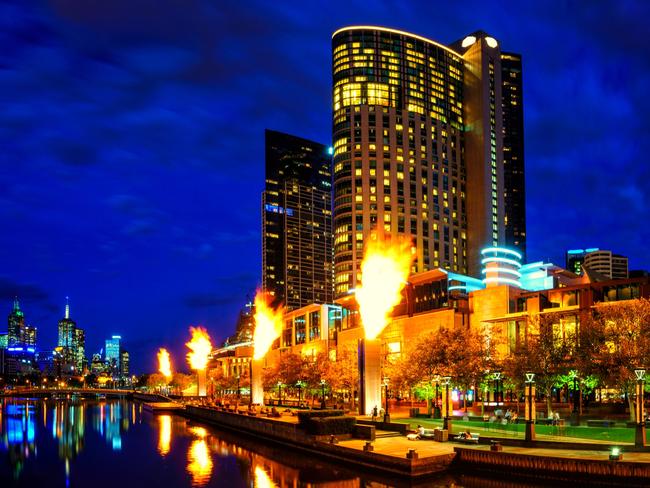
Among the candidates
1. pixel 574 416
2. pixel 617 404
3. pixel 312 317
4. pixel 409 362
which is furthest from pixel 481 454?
pixel 312 317

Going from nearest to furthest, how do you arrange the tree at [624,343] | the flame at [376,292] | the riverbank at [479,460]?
the riverbank at [479,460] → the tree at [624,343] → the flame at [376,292]

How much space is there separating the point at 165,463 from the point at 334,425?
1612cm

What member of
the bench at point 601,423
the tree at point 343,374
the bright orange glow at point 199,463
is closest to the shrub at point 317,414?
the bright orange glow at point 199,463

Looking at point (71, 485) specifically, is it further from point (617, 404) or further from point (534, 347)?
point (617, 404)

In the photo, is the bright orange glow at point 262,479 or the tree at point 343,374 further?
the tree at point 343,374

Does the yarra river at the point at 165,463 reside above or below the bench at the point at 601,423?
below

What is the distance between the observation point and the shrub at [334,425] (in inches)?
2131

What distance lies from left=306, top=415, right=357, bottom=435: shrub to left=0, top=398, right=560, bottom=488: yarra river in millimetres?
2510

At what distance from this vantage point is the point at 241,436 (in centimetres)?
8094

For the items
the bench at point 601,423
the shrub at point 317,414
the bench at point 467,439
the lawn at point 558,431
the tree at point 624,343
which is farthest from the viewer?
the shrub at point 317,414

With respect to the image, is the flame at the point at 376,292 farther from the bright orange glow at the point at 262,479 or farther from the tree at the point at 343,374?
the tree at the point at 343,374

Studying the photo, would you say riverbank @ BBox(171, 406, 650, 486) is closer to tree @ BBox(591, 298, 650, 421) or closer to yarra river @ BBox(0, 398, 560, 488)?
yarra river @ BBox(0, 398, 560, 488)

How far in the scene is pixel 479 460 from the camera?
137ft

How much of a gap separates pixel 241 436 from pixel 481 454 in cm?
4516
